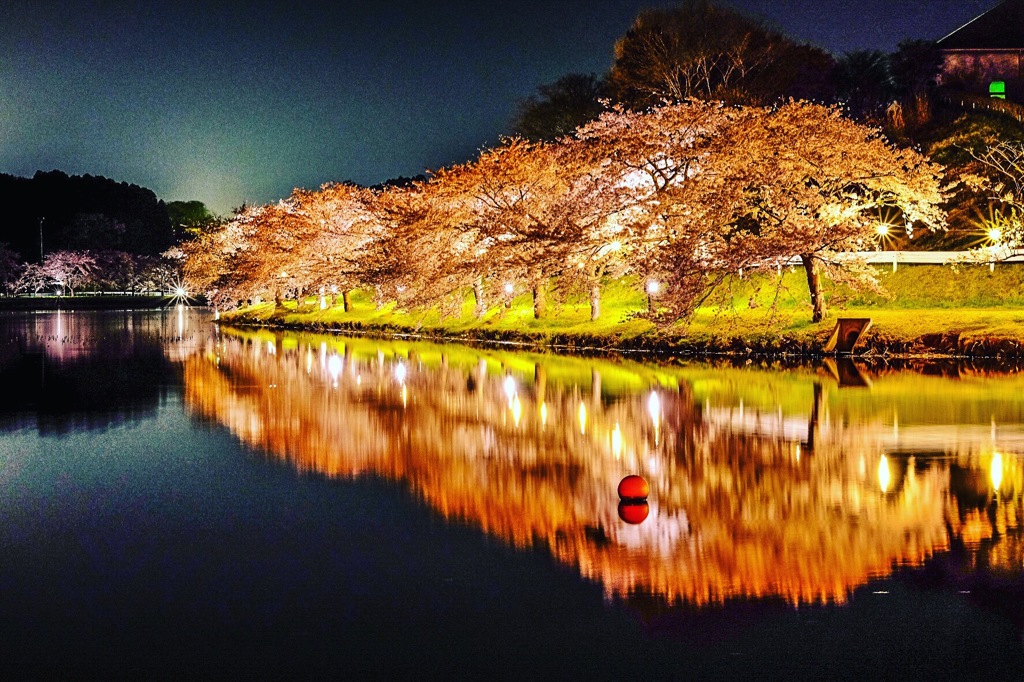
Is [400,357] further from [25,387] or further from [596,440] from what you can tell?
[596,440]

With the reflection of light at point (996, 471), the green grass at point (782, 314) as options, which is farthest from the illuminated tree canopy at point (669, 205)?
the reflection of light at point (996, 471)

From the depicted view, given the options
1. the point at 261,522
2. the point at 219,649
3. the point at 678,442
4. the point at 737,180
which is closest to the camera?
the point at 219,649

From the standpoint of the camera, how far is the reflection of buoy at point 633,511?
11.5m

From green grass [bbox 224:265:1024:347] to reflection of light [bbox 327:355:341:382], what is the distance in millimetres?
10123

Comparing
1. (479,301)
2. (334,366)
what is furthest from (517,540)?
(479,301)

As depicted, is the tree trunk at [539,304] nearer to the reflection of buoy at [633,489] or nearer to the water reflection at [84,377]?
the water reflection at [84,377]

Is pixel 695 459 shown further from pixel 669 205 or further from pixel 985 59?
pixel 985 59

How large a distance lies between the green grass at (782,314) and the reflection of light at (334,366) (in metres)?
10.1

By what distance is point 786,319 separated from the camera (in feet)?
132

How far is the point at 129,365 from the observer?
36594 millimetres

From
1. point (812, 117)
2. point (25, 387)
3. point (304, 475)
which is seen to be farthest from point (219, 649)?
point (812, 117)

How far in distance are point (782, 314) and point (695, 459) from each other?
26.8 meters

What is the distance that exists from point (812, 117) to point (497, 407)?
22.8m

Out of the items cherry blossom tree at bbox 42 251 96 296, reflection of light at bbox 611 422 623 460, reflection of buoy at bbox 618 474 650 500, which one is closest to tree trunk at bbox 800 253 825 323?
reflection of light at bbox 611 422 623 460
